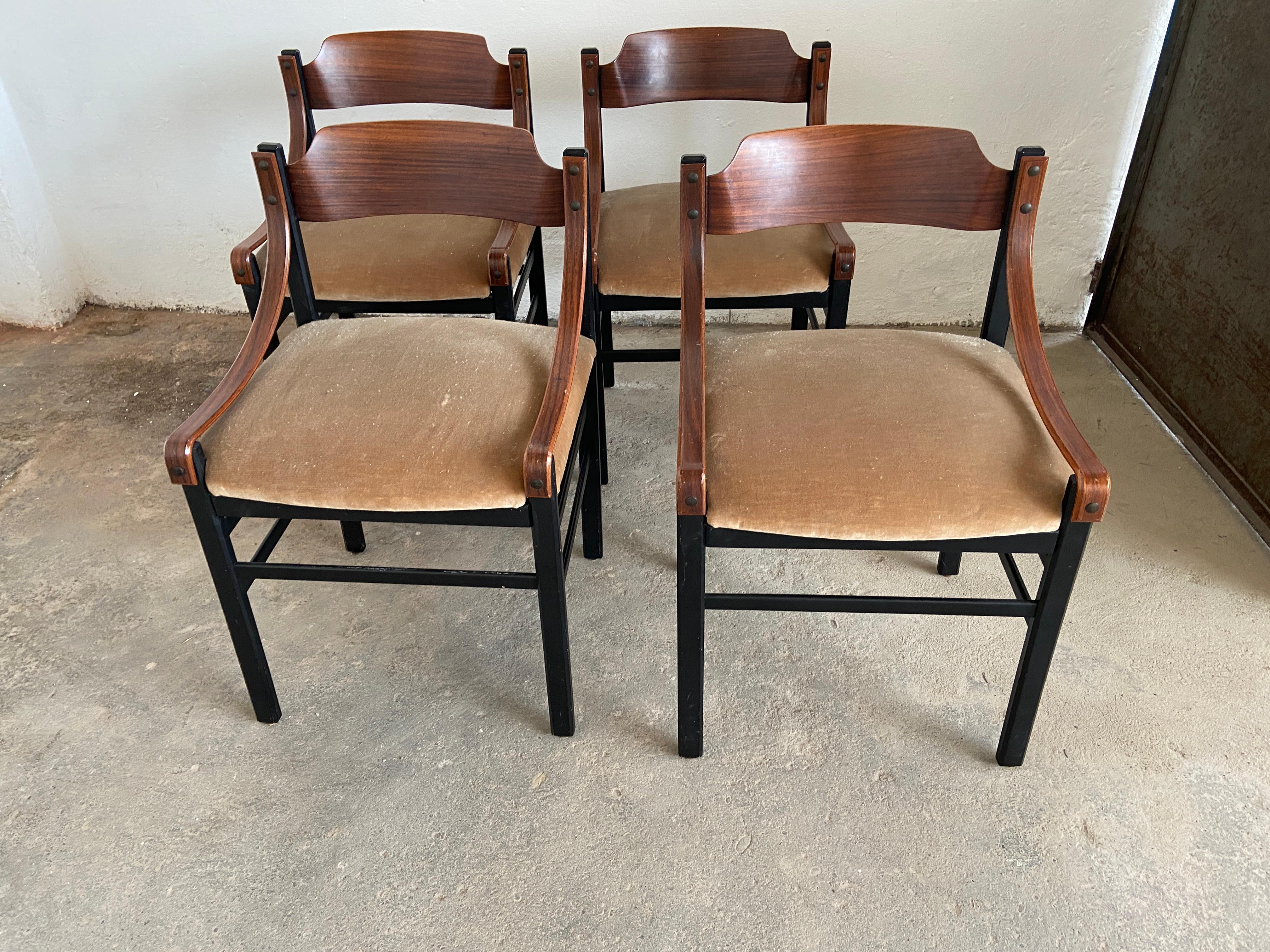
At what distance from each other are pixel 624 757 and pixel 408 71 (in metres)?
1.62

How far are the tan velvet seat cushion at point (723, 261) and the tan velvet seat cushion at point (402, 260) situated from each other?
22cm

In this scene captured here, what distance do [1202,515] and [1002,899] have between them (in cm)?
115

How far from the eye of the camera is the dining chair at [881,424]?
1202 millimetres

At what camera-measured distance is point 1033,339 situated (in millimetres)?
1335

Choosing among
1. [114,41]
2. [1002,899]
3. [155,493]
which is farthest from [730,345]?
[114,41]

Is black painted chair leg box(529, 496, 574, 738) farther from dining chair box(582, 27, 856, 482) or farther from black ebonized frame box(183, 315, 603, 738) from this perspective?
dining chair box(582, 27, 856, 482)

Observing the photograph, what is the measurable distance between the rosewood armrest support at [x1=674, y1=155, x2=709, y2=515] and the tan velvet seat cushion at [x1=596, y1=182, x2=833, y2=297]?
0.46m

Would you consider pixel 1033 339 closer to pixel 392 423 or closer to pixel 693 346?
pixel 693 346

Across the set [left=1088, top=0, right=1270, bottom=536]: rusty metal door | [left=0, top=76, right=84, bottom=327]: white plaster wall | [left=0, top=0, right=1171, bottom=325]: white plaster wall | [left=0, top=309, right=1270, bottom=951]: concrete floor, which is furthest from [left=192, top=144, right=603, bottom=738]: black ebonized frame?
[left=0, top=76, right=84, bottom=327]: white plaster wall

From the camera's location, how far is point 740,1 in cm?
237

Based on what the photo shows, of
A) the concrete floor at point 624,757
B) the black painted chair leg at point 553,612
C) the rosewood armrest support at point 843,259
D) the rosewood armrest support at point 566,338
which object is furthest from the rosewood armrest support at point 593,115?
the black painted chair leg at point 553,612

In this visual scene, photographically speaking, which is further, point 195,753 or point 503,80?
point 503,80

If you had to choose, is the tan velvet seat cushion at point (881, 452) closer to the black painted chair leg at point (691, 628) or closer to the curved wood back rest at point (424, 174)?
the black painted chair leg at point (691, 628)

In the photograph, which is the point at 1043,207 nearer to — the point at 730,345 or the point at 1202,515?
the point at 1202,515
